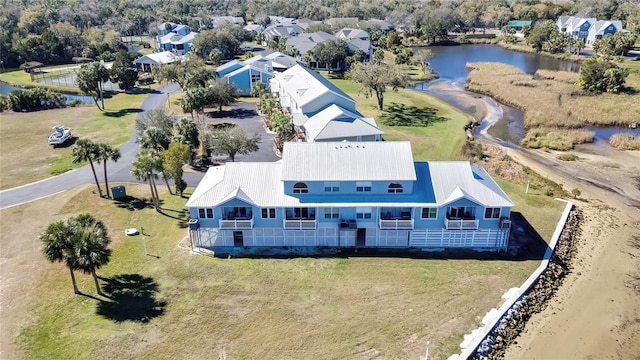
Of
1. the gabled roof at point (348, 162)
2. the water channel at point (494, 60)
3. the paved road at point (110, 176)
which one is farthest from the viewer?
the water channel at point (494, 60)

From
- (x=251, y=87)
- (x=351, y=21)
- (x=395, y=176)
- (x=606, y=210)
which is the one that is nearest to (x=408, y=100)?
(x=251, y=87)

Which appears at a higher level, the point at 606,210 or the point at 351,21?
the point at 351,21

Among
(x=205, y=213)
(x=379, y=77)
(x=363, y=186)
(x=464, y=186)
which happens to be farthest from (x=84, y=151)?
(x=379, y=77)

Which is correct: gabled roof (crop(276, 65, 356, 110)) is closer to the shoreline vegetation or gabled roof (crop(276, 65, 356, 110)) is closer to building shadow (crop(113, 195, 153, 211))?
building shadow (crop(113, 195, 153, 211))

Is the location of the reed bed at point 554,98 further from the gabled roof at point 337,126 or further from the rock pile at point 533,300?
the rock pile at point 533,300

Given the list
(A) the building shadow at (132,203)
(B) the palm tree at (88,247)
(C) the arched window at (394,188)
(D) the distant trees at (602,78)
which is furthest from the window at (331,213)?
(D) the distant trees at (602,78)

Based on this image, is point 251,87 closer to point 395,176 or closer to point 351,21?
point 395,176
